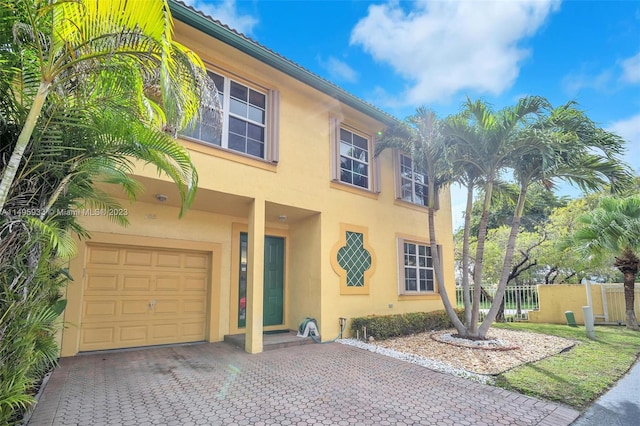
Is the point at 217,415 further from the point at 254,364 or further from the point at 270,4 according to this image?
the point at 270,4

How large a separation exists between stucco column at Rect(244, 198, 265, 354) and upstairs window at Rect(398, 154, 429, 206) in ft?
19.1

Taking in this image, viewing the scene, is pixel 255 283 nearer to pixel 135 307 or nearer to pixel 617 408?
pixel 135 307

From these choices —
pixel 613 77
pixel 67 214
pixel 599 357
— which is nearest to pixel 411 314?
pixel 599 357

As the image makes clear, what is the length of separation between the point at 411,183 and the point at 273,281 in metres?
6.19

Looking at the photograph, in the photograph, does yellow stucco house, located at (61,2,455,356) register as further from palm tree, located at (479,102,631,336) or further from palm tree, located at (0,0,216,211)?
palm tree, located at (479,102,631,336)

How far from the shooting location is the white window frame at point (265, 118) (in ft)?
26.4

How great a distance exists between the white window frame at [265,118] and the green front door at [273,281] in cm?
287

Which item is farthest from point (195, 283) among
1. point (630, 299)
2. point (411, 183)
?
point (630, 299)

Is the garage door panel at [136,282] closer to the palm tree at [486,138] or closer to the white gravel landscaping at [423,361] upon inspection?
the white gravel landscaping at [423,361]

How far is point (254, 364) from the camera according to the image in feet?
22.3

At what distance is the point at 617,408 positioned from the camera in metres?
4.88

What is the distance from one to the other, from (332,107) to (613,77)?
9.69 m

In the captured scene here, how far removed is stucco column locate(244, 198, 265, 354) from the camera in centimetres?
764

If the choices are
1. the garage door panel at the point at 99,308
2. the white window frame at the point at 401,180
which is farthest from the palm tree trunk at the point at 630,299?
the garage door panel at the point at 99,308
